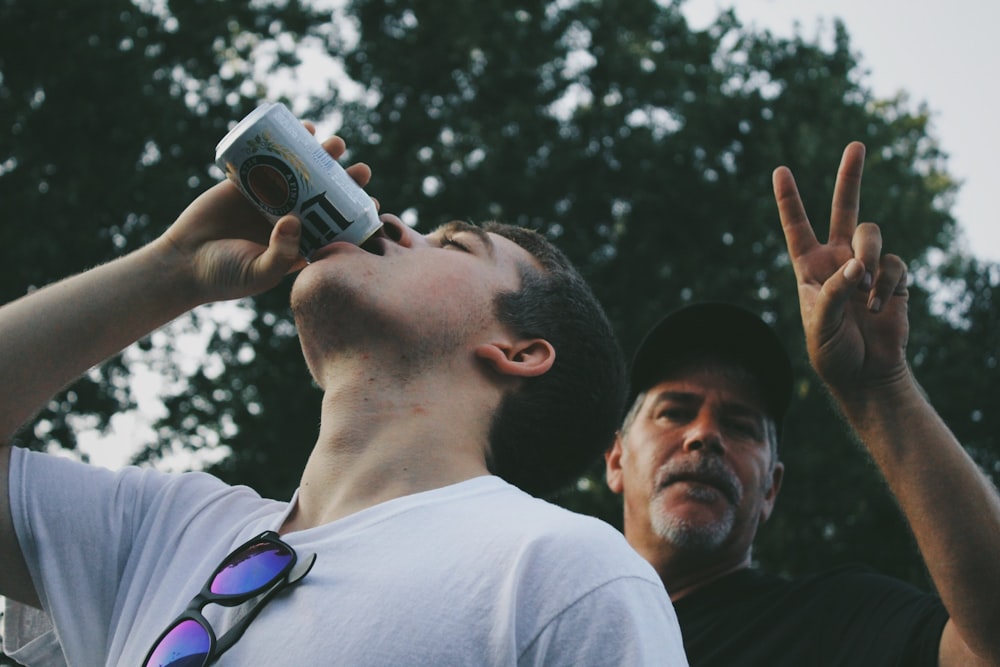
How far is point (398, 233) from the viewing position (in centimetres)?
242

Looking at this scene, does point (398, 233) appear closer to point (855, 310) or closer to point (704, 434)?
point (855, 310)

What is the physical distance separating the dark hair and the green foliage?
10460mm

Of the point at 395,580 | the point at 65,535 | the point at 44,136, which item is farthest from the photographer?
the point at 44,136

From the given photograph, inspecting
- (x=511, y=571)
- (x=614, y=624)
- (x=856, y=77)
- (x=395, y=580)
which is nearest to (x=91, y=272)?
(x=395, y=580)

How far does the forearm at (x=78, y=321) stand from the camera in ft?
7.16

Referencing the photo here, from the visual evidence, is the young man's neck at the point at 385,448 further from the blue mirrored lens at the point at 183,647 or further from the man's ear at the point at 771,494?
the man's ear at the point at 771,494

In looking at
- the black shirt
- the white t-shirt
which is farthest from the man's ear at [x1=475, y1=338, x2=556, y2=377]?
the black shirt

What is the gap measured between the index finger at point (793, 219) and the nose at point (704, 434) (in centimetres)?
81

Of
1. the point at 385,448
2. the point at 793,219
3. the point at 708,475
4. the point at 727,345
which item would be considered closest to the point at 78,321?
the point at 385,448

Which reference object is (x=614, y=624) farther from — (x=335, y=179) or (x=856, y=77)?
(x=856, y=77)

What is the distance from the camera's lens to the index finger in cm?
266

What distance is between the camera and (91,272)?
2.38 metres

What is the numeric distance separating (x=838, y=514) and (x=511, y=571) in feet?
50.0

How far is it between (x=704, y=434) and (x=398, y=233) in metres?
1.39
